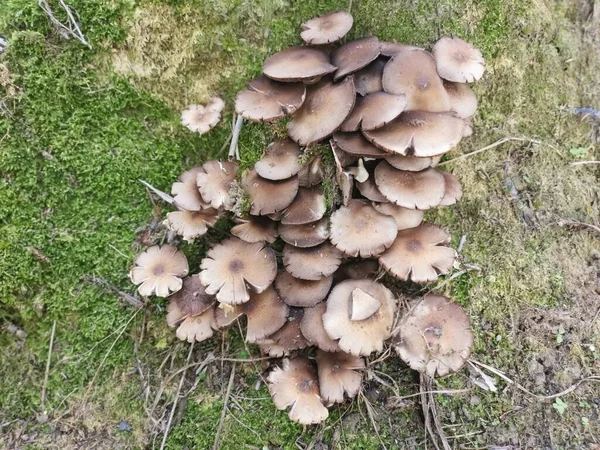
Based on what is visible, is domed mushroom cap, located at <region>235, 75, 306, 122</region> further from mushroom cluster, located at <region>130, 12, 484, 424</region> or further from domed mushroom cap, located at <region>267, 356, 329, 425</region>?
domed mushroom cap, located at <region>267, 356, 329, 425</region>

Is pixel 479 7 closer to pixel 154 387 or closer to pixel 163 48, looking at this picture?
pixel 163 48

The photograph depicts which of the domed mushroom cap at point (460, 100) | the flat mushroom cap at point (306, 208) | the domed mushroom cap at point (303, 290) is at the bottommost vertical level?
the domed mushroom cap at point (303, 290)

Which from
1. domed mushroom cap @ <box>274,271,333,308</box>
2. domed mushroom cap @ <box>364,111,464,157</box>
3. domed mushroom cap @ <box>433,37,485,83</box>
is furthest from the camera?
domed mushroom cap @ <box>433,37,485,83</box>

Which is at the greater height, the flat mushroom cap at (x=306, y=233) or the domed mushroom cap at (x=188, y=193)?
the domed mushroom cap at (x=188, y=193)

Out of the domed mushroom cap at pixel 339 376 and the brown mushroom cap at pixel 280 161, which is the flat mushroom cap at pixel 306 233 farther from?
the domed mushroom cap at pixel 339 376

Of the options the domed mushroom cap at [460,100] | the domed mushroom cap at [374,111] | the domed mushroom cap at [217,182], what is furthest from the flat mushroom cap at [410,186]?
→ the domed mushroom cap at [217,182]

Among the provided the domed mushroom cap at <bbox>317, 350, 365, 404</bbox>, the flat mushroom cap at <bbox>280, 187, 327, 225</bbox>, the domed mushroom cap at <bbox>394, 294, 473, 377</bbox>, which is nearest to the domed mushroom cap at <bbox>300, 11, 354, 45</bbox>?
the flat mushroom cap at <bbox>280, 187, 327, 225</bbox>
